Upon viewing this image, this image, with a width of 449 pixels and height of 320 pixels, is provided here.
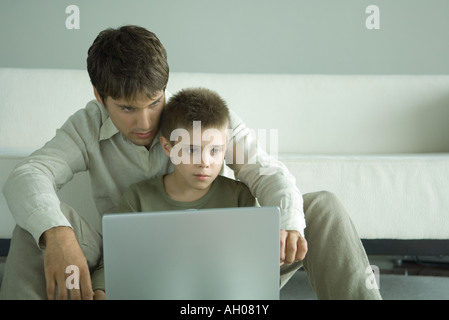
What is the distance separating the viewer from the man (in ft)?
3.08

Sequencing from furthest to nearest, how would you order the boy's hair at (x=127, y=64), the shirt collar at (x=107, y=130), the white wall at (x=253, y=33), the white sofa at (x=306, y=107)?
1. the white wall at (x=253, y=33)
2. the white sofa at (x=306, y=107)
3. the shirt collar at (x=107, y=130)
4. the boy's hair at (x=127, y=64)

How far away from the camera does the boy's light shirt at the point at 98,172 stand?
1.00 meters

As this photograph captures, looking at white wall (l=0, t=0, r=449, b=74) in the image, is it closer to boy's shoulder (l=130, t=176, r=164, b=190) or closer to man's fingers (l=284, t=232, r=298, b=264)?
boy's shoulder (l=130, t=176, r=164, b=190)

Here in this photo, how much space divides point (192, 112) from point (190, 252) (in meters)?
0.50

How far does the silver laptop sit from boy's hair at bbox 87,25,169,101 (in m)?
0.46

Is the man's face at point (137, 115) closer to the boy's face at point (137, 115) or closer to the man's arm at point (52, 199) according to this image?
the boy's face at point (137, 115)

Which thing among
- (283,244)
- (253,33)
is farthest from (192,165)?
(253,33)

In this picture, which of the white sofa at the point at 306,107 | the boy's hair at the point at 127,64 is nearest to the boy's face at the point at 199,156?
the boy's hair at the point at 127,64

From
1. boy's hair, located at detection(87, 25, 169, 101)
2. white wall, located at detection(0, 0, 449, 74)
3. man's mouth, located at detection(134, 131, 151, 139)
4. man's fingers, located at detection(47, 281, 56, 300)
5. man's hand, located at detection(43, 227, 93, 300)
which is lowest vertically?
man's fingers, located at detection(47, 281, 56, 300)

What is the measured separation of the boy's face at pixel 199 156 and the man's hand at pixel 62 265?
36cm

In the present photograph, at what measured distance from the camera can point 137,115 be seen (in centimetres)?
120

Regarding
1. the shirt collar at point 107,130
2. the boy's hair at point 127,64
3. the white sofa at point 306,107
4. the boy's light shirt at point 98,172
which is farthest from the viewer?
the white sofa at point 306,107

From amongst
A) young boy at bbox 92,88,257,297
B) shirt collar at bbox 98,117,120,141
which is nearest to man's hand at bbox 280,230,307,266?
young boy at bbox 92,88,257,297

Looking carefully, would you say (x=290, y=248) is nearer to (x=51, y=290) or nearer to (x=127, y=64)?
(x=51, y=290)
